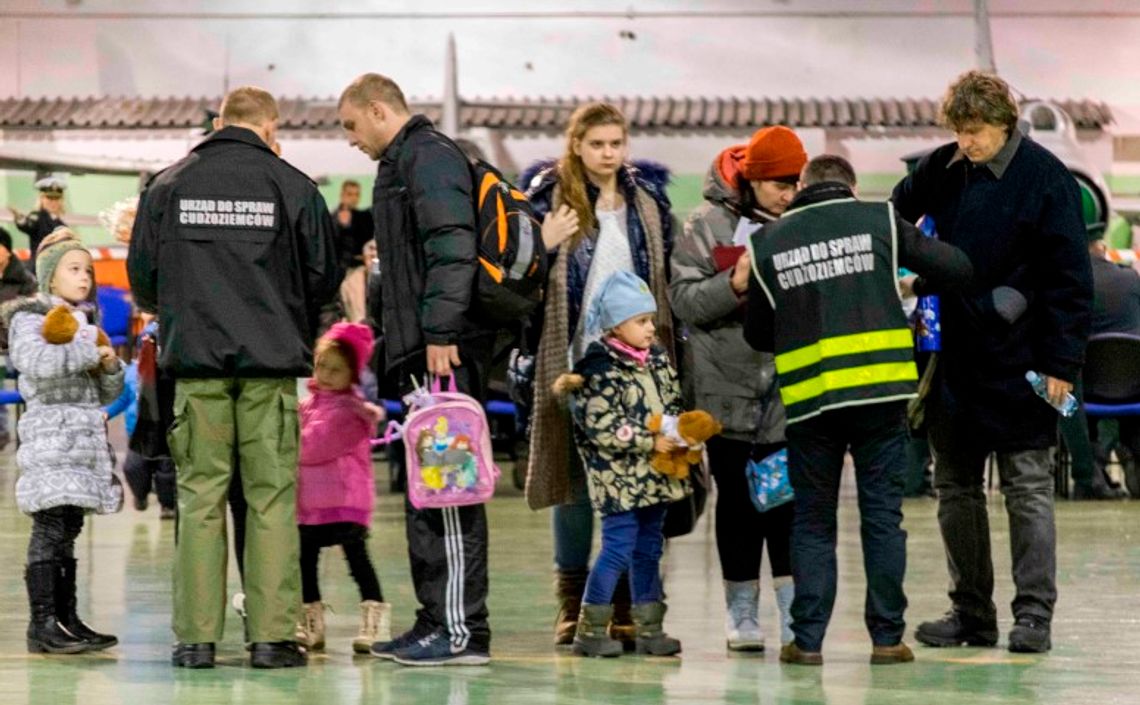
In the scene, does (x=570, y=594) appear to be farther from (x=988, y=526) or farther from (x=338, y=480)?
(x=988, y=526)

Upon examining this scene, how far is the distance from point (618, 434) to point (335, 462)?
0.87m

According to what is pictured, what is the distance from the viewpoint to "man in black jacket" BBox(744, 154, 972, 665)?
17.6 feet

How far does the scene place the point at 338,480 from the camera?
5949mm

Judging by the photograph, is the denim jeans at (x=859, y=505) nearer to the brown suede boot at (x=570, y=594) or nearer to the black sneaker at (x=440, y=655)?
the brown suede boot at (x=570, y=594)

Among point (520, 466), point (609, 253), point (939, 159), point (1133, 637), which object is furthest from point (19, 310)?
point (520, 466)

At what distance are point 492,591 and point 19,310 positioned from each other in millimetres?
2107

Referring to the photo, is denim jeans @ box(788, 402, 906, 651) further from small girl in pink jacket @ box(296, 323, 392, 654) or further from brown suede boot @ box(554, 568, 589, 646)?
small girl in pink jacket @ box(296, 323, 392, 654)

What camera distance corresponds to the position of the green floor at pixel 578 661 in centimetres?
A: 504

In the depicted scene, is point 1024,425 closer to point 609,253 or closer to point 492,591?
point 609,253

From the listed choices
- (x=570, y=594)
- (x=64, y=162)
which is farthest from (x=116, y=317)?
(x=570, y=594)

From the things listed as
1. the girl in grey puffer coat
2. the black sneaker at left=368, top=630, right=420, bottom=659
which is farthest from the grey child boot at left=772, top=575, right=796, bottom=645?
the girl in grey puffer coat

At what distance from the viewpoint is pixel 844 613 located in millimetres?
6621

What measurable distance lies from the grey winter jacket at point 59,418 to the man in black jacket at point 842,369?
1895mm

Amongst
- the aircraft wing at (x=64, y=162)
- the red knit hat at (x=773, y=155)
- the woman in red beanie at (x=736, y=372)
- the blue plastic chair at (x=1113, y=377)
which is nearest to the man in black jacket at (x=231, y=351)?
the woman in red beanie at (x=736, y=372)
